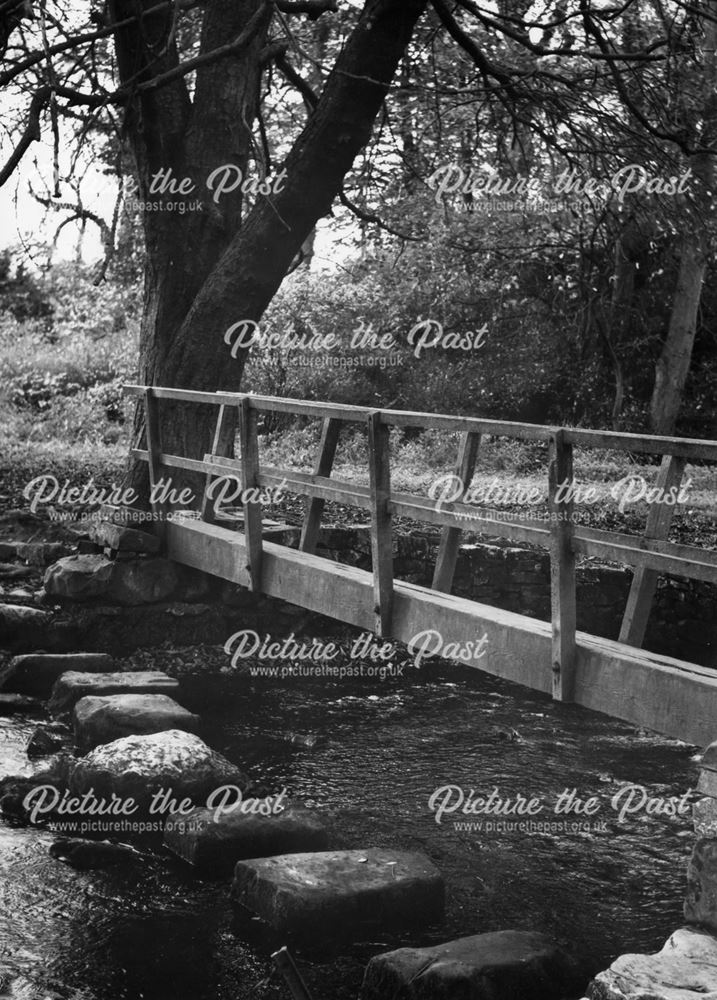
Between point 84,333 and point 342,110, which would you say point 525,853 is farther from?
point 84,333

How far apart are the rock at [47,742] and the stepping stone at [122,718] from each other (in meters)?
0.10

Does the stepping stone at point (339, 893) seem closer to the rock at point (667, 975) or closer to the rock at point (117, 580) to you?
the rock at point (667, 975)

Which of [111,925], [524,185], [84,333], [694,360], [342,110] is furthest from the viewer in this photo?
[84,333]

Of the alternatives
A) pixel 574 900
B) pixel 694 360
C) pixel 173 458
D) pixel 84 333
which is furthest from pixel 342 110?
pixel 84 333

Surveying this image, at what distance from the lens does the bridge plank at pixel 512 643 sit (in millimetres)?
5332

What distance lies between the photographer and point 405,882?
568cm

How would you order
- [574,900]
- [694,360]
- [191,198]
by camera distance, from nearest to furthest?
[574,900]
[191,198]
[694,360]

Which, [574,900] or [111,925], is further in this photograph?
[574,900]

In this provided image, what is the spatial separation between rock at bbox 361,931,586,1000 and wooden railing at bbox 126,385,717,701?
1387 millimetres

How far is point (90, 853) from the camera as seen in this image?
6215 millimetres

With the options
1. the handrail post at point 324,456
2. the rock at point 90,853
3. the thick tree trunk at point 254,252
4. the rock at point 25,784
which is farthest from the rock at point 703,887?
the thick tree trunk at point 254,252

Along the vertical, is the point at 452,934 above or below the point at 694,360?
below

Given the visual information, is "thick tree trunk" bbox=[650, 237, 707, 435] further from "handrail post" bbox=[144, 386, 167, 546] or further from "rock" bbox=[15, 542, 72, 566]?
"rock" bbox=[15, 542, 72, 566]

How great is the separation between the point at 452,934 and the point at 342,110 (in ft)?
22.4
